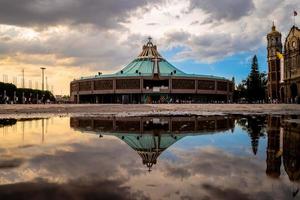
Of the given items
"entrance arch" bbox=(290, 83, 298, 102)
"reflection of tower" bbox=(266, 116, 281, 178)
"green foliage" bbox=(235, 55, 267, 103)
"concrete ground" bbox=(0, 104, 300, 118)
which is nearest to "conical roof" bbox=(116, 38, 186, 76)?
"green foliage" bbox=(235, 55, 267, 103)

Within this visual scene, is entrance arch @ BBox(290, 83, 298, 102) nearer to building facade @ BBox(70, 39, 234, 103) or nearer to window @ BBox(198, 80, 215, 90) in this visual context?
building facade @ BBox(70, 39, 234, 103)

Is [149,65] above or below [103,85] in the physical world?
above

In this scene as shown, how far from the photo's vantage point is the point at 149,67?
8931 cm

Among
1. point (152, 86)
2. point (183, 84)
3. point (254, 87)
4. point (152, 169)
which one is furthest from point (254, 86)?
point (152, 169)

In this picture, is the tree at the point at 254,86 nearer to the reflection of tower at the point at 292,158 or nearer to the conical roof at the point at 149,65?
the conical roof at the point at 149,65

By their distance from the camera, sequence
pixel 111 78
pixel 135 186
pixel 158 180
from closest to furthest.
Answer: pixel 135 186 < pixel 158 180 < pixel 111 78

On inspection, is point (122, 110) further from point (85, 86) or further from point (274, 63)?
point (274, 63)

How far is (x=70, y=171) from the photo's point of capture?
23.1 ft

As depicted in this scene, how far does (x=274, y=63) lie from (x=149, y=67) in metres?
31.1

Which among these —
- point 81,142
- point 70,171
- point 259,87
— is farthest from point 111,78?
point 70,171

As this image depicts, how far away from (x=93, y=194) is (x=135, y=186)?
779mm

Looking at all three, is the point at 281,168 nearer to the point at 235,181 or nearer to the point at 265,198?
the point at 235,181

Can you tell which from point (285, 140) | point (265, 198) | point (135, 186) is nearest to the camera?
point (265, 198)

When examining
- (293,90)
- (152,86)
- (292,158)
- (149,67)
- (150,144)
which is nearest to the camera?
(292,158)
